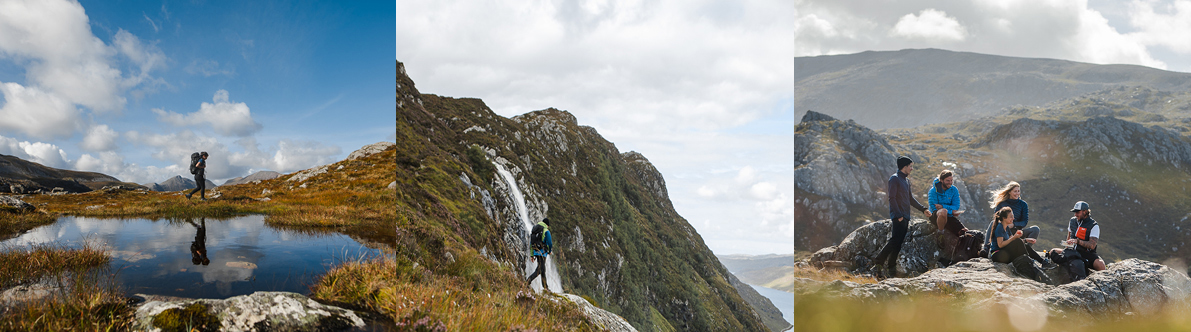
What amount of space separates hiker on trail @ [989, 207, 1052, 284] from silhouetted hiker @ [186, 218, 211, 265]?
9.56 metres

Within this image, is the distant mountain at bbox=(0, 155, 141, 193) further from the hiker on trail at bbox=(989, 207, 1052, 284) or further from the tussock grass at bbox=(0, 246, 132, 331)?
the hiker on trail at bbox=(989, 207, 1052, 284)

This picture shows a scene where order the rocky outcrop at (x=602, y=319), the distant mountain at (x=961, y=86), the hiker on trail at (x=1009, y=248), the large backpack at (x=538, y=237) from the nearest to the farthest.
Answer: the hiker on trail at (x=1009, y=248)
the rocky outcrop at (x=602, y=319)
the large backpack at (x=538, y=237)
the distant mountain at (x=961, y=86)

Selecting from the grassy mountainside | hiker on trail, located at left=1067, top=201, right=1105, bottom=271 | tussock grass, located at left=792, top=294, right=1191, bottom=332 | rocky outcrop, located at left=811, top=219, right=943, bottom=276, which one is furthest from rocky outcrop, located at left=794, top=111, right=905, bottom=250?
tussock grass, located at left=792, top=294, right=1191, bottom=332

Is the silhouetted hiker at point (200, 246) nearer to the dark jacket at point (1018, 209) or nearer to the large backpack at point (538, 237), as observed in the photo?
the large backpack at point (538, 237)

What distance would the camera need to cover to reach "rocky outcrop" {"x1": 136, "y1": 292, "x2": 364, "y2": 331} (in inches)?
119

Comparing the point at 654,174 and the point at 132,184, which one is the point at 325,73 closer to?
the point at 132,184

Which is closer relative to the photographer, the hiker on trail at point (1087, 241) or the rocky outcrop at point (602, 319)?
the hiker on trail at point (1087, 241)

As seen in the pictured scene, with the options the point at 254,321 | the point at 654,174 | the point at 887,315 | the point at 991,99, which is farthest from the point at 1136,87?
the point at 654,174

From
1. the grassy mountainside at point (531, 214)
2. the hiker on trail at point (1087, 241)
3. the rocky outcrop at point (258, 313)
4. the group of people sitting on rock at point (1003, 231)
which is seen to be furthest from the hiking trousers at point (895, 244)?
the rocky outcrop at point (258, 313)

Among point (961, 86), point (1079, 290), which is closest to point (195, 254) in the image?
point (1079, 290)

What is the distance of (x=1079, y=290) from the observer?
4.73 m

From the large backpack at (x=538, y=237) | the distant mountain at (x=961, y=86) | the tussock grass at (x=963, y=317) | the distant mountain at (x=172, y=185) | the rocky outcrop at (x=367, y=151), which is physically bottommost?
the tussock grass at (x=963, y=317)

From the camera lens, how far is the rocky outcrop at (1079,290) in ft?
15.4

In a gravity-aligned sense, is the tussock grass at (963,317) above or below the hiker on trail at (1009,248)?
below
